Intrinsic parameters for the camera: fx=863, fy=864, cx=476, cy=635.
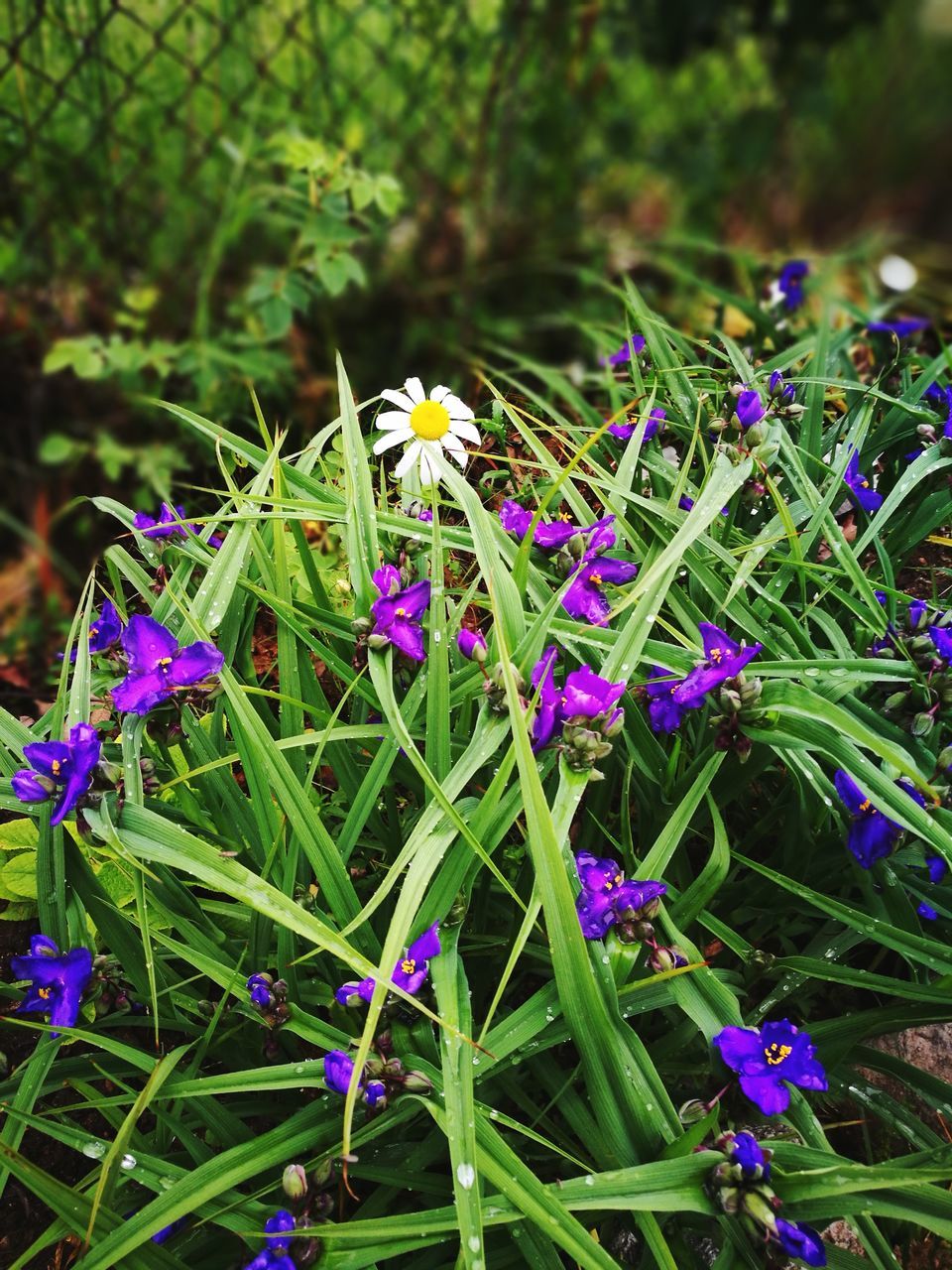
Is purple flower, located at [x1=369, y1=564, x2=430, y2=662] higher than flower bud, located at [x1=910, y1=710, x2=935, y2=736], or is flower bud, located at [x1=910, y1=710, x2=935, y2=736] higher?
purple flower, located at [x1=369, y1=564, x2=430, y2=662]

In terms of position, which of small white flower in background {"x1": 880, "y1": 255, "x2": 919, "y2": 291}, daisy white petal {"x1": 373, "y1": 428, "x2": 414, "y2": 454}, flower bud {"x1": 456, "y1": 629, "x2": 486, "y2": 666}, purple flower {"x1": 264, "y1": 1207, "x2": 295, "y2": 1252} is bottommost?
purple flower {"x1": 264, "y1": 1207, "x2": 295, "y2": 1252}

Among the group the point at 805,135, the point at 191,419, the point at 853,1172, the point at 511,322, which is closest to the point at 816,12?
the point at 511,322

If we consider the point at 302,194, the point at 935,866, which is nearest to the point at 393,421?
the point at 935,866

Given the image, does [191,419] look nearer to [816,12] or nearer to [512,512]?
[512,512]

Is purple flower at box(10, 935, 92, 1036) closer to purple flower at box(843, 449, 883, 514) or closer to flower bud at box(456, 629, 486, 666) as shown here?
flower bud at box(456, 629, 486, 666)

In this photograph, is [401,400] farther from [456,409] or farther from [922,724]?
[922,724]

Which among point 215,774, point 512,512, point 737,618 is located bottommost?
point 215,774

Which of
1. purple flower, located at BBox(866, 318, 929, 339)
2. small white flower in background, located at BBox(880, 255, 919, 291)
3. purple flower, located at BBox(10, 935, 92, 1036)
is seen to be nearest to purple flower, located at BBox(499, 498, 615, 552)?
purple flower, located at BBox(10, 935, 92, 1036)
